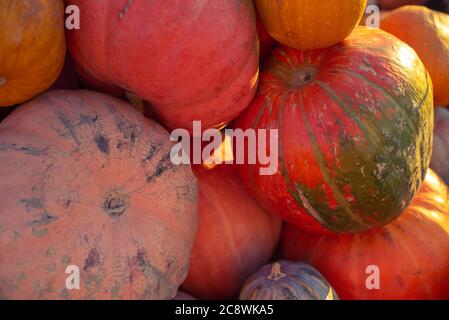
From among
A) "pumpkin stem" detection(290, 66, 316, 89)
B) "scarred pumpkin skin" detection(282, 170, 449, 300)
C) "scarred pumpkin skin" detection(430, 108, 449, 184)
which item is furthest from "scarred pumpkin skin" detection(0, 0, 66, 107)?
"scarred pumpkin skin" detection(430, 108, 449, 184)

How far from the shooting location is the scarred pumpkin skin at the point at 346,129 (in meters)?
1.44

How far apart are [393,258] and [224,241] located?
504mm

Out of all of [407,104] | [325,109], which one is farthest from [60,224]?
[407,104]

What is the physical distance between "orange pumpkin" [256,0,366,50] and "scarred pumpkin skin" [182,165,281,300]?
1.68 ft

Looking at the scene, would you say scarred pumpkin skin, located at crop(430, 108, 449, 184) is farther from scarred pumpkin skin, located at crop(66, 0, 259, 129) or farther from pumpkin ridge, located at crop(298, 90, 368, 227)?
scarred pumpkin skin, located at crop(66, 0, 259, 129)

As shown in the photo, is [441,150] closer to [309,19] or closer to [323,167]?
[323,167]

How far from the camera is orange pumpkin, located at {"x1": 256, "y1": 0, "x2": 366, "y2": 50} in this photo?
4.44 feet

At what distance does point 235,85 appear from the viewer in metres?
1.44

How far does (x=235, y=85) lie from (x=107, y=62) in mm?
326

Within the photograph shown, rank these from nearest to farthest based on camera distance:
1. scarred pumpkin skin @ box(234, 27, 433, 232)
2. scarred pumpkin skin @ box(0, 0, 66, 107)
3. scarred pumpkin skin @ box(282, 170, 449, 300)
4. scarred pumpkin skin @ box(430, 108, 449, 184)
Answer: scarred pumpkin skin @ box(0, 0, 66, 107)
scarred pumpkin skin @ box(234, 27, 433, 232)
scarred pumpkin skin @ box(282, 170, 449, 300)
scarred pumpkin skin @ box(430, 108, 449, 184)

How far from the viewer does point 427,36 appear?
75.9 inches

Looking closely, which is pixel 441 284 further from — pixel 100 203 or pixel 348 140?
pixel 100 203

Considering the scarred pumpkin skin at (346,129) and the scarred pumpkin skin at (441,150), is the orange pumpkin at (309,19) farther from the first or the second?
the scarred pumpkin skin at (441,150)

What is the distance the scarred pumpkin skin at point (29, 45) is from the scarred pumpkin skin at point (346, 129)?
558mm
